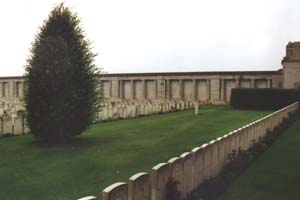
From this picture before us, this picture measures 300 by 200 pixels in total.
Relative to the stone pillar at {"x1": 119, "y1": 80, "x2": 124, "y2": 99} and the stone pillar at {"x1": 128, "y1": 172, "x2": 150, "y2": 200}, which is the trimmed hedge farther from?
the stone pillar at {"x1": 128, "y1": 172, "x2": 150, "y2": 200}

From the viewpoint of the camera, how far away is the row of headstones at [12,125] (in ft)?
50.7

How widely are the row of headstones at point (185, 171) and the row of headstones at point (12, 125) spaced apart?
832 cm

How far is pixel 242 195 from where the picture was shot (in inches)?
295

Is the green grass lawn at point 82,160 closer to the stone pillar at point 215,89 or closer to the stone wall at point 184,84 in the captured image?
the stone wall at point 184,84

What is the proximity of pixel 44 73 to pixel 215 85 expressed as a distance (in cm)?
3824

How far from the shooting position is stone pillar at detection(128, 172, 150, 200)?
4727 millimetres

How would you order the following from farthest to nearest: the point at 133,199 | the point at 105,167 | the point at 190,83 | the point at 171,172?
the point at 190,83 < the point at 105,167 < the point at 171,172 < the point at 133,199

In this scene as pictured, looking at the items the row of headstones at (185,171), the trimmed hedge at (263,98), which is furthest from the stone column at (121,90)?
the row of headstones at (185,171)

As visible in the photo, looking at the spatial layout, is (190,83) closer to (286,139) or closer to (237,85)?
(237,85)

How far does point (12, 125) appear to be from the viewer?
51.6ft

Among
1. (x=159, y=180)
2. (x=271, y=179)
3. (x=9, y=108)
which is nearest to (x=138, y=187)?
(x=159, y=180)

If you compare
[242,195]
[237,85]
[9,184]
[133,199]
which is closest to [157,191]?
[133,199]

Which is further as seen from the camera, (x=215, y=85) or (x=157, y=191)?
(x=215, y=85)

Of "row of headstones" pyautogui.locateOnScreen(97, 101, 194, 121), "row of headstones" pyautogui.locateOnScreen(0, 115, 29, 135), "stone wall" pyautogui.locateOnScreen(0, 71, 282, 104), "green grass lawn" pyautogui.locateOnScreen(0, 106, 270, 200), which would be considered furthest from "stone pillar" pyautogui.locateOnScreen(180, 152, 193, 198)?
"stone wall" pyautogui.locateOnScreen(0, 71, 282, 104)
